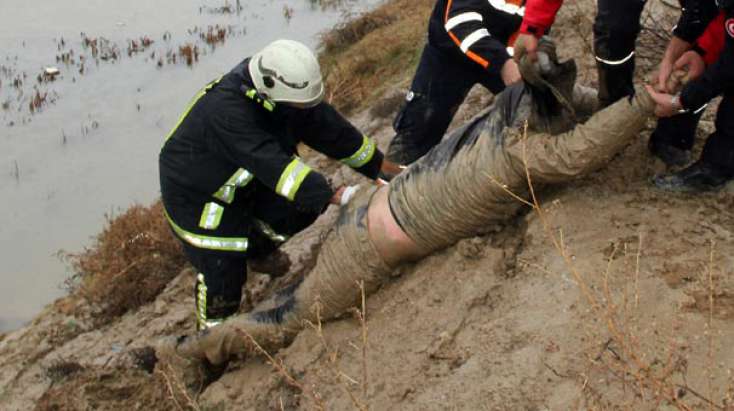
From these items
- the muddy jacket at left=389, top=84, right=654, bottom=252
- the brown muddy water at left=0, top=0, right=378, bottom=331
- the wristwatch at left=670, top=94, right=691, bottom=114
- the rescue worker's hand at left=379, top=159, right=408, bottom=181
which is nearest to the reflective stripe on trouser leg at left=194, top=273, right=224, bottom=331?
the rescue worker's hand at left=379, top=159, right=408, bottom=181

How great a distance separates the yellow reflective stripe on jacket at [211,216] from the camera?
155 inches

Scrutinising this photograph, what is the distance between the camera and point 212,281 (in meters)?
4.09

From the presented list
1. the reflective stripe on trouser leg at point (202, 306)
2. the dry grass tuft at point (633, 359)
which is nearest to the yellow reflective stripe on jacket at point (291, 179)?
the reflective stripe on trouser leg at point (202, 306)

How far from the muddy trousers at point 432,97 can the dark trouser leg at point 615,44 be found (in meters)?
0.99

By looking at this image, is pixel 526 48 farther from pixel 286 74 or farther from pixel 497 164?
pixel 286 74

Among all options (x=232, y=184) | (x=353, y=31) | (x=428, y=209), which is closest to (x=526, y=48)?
(x=428, y=209)

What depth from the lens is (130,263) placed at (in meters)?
5.89

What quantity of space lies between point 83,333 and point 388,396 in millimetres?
3273

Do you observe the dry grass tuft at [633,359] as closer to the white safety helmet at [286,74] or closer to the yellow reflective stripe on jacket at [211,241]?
the white safety helmet at [286,74]

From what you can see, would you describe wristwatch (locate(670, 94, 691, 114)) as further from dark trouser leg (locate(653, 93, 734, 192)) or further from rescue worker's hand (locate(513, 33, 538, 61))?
rescue worker's hand (locate(513, 33, 538, 61))

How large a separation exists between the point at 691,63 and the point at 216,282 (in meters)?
2.59

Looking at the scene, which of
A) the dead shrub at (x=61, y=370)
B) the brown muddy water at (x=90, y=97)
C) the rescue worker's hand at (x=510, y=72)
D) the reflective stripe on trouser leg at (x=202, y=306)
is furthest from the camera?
the brown muddy water at (x=90, y=97)

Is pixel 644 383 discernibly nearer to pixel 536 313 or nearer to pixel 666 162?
pixel 536 313

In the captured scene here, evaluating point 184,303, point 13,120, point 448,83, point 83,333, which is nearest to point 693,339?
point 448,83
